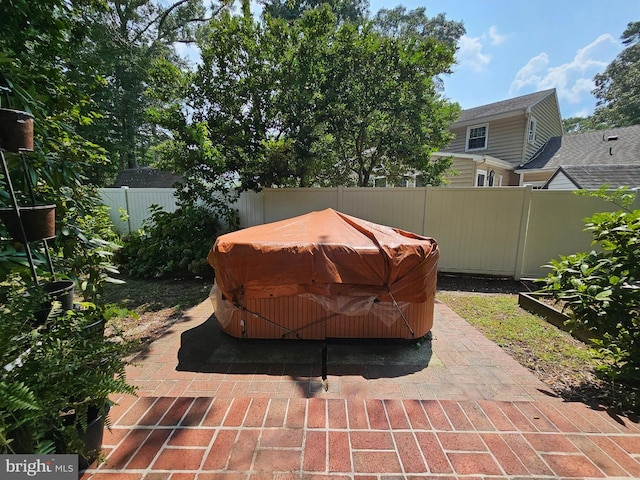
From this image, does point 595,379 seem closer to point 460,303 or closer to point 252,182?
point 460,303

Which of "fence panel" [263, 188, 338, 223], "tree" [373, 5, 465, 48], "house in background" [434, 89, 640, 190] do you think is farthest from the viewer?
"tree" [373, 5, 465, 48]

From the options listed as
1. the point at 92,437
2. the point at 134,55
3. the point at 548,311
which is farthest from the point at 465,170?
the point at 134,55

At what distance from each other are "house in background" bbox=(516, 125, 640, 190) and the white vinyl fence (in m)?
3.77

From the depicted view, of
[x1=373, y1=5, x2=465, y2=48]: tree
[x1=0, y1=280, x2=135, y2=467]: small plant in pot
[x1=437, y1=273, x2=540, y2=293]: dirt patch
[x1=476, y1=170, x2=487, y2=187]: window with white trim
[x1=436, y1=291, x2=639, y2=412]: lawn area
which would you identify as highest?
[x1=373, y1=5, x2=465, y2=48]: tree

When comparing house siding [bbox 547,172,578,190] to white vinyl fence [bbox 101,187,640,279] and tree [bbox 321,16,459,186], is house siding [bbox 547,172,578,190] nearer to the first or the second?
white vinyl fence [bbox 101,187,640,279]

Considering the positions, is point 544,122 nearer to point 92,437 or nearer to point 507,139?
point 507,139

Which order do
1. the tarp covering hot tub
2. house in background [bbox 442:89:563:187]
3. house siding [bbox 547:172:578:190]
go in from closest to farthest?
the tarp covering hot tub
house siding [bbox 547:172:578:190]
house in background [bbox 442:89:563:187]

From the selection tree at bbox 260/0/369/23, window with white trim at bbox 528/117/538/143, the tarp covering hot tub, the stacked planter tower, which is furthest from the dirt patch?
tree at bbox 260/0/369/23

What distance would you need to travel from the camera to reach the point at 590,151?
11141mm

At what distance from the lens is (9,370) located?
4.15 ft

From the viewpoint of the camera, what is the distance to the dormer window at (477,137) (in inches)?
479

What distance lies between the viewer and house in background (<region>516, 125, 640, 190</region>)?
7.98 m

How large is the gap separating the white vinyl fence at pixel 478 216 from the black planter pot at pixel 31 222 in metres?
4.46

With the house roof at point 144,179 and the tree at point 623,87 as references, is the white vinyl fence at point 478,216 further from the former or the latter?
the tree at point 623,87
